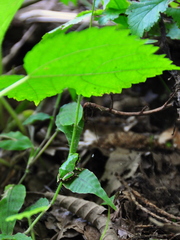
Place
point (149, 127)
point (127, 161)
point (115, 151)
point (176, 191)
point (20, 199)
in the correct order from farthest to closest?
1. point (149, 127)
2. point (115, 151)
3. point (127, 161)
4. point (176, 191)
5. point (20, 199)

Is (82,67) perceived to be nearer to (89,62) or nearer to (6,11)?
(89,62)

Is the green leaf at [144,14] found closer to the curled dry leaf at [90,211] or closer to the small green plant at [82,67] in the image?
the small green plant at [82,67]

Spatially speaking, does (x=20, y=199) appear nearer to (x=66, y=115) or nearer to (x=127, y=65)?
(x=66, y=115)

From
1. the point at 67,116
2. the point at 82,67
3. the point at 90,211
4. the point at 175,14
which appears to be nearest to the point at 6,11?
the point at 82,67

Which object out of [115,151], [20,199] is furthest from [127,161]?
[20,199]

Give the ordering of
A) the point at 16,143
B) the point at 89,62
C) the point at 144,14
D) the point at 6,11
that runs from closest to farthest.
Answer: the point at 89,62 → the point at 6,11 → the point at 144,14 → the point at 16,143

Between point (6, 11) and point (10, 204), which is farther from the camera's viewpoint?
point (10, 204)

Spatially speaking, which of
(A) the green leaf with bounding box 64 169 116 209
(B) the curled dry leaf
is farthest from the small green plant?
(B) the curled dry leaf
